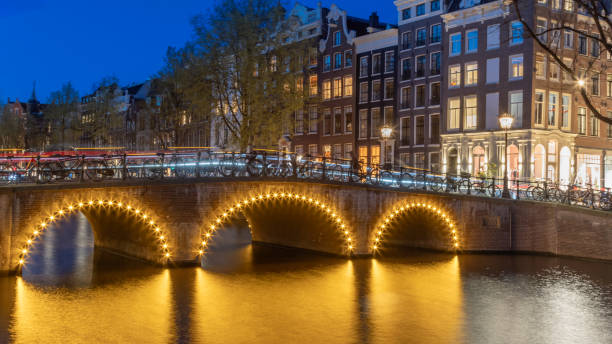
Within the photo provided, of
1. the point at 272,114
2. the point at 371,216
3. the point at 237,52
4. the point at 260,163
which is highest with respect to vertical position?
the point at 237,52

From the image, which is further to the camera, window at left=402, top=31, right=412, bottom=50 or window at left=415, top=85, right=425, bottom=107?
window at left=402, top=31, right=412, bottom=50

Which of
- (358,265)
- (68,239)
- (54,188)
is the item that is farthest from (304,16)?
(54,188)

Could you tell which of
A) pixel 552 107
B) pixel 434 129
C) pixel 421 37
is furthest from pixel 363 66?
pixel 552 107

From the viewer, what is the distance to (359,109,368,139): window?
5403 cm

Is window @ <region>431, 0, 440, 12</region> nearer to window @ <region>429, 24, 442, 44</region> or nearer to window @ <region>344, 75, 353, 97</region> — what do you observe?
window @ <region>429, 24, 442, 44</region>

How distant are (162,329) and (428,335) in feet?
21.4

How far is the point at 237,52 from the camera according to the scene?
3928cm

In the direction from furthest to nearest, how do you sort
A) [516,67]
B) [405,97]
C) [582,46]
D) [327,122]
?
[327,122], [405,97], [582,46], [516,67]

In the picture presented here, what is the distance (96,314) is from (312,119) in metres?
42.7

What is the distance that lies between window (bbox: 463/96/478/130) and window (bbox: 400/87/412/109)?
5.21 meters

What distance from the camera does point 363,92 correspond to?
54312 millimetres

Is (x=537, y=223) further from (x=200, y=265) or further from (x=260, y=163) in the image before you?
(x=200, y=265)

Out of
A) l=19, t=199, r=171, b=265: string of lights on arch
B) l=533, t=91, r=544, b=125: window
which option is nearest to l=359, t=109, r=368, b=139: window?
l=533, t=91, r=544, b=125: window

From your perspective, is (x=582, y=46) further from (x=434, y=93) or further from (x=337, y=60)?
(x=337, y=60)
